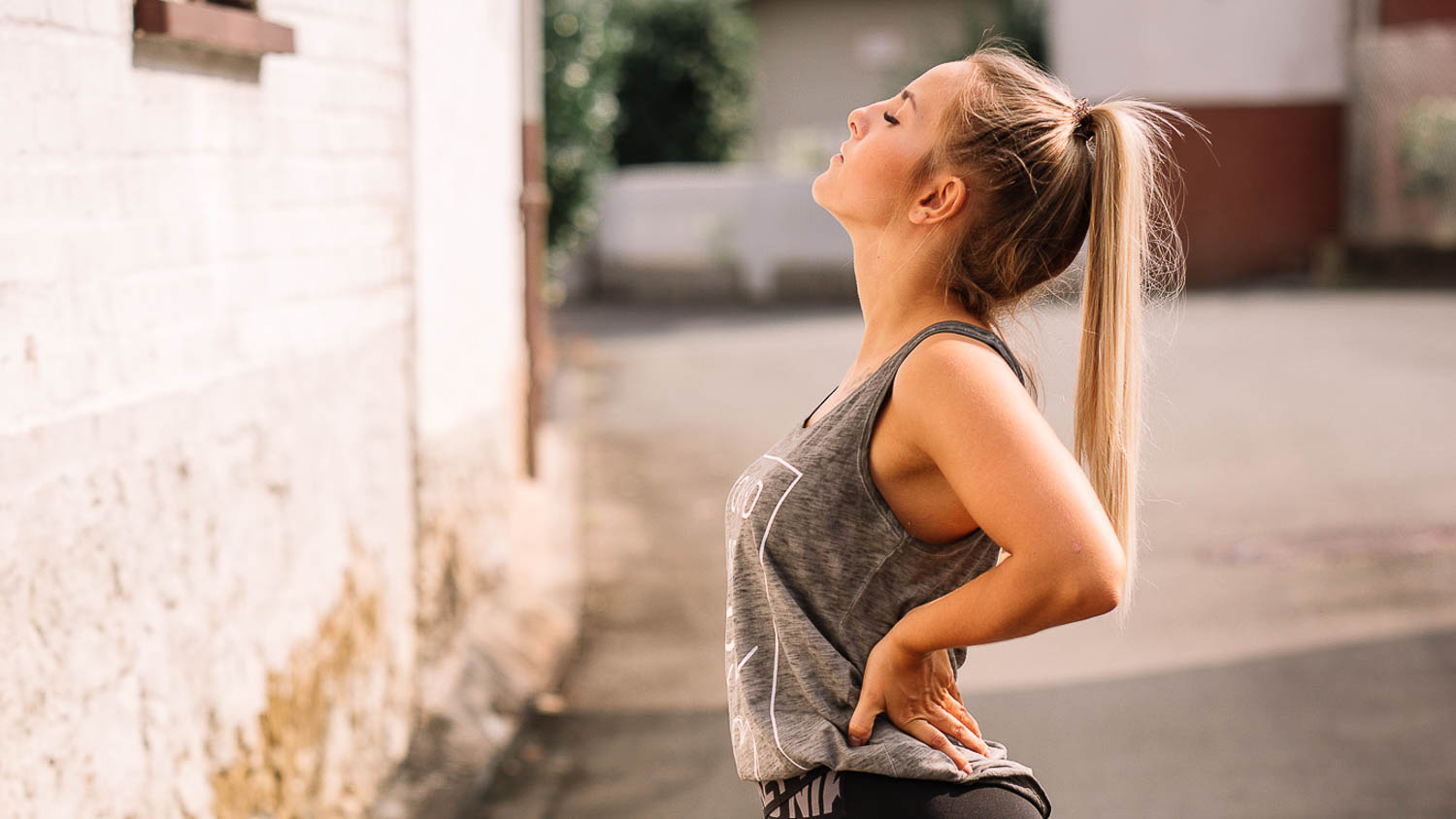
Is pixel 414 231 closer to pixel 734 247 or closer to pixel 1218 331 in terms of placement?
pixel 1218 331

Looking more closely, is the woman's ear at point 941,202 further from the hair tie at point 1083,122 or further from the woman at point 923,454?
the hair tie at point 1083,122

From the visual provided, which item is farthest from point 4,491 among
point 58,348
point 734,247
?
point 734,247

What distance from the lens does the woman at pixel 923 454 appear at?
1.66 meters

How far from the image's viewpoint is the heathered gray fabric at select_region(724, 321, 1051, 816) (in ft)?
5.54

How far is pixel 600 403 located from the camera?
1120cm

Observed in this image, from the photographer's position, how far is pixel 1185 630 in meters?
5.49

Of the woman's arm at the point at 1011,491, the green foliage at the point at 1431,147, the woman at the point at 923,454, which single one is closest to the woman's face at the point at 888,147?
the woman at the point at 923,454

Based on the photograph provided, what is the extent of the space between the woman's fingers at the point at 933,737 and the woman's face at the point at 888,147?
2.02 ft

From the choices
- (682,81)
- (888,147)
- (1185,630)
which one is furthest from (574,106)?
(682,81)

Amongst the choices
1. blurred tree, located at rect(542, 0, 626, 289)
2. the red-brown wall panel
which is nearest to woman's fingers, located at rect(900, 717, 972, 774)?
blurred tree, located at rect(542, 0, 626, 289)

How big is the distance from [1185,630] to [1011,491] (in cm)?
432

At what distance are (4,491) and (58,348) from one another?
29 cm

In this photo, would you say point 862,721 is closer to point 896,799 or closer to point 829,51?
point 896,799

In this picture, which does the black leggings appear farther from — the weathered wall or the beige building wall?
the beige building wall
